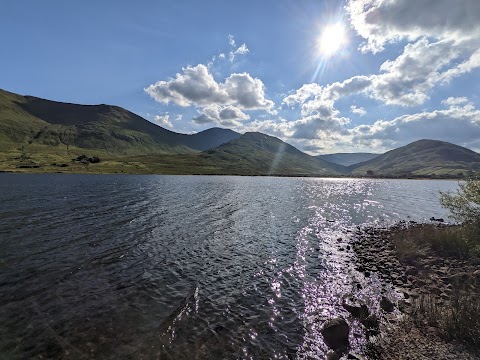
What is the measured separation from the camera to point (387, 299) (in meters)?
21.3

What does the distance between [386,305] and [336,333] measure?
6.28 metres

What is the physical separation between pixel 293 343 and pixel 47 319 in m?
15.1

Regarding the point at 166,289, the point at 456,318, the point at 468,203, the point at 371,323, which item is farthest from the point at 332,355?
the point at 468,203

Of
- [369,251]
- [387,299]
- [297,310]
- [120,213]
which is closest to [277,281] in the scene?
[297,310]

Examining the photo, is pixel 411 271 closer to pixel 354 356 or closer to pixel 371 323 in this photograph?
pixel 371 323

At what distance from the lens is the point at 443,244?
109 ft

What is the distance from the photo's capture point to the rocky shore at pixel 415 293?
15.0 meters

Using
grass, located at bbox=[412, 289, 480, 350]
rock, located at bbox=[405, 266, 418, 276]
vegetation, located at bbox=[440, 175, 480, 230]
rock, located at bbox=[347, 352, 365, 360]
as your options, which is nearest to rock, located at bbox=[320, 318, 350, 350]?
rock, located at bbox=[347, 352, 365, 360]

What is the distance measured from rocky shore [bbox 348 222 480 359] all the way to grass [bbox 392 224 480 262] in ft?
1.22

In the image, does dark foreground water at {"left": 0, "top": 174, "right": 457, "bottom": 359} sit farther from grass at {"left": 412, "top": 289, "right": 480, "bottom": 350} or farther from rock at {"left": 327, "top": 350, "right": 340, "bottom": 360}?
grass at {"left": 412, "top": 289, "right": 480, "bottom": 350}

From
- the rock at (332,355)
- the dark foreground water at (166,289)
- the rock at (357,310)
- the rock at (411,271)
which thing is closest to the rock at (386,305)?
the dark foreground water at (166,289)

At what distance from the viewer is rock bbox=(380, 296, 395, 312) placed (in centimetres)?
2033

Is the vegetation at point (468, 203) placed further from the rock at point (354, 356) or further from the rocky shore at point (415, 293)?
the rock at point (354, 356)

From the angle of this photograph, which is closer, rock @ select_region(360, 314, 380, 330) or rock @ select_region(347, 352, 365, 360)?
rock @ select_region(347, 352, 365, 360)
